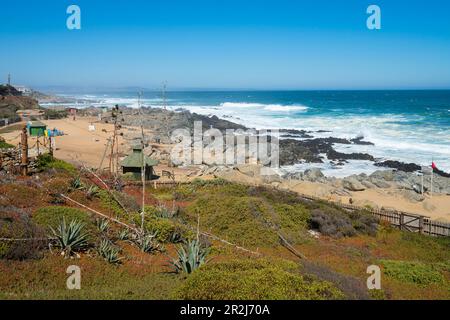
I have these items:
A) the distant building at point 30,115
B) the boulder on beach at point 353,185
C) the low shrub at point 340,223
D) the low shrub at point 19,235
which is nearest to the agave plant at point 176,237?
the low shrub at point 19,235

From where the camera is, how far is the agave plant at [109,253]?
30.6ft

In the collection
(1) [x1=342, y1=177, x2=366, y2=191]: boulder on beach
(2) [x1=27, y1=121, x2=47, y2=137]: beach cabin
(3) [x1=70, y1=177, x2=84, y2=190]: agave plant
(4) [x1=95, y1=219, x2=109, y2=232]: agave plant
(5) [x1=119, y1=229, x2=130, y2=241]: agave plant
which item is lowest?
(1) [x1=342, y1=177, x2=366, y2=191]: boulder on beach

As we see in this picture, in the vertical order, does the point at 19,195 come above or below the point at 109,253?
above

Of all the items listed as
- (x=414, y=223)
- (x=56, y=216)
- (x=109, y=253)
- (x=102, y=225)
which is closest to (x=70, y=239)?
(x=109, y=253)

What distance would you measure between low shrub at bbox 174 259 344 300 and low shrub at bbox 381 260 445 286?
3.99m

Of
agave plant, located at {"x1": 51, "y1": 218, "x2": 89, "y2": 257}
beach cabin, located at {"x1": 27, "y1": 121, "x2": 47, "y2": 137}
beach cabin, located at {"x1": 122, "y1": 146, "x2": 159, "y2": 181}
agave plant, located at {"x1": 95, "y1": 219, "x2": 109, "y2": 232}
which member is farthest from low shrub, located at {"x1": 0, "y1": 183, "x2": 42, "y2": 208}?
beach cabin, located at {"x1": 27, "y1": 121, "x2": 47, "y2": 137}

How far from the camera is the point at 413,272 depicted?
10.5 metres

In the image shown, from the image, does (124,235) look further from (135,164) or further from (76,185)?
(135,164)

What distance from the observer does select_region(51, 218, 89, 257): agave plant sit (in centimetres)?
934

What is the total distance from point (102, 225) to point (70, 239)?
161cm

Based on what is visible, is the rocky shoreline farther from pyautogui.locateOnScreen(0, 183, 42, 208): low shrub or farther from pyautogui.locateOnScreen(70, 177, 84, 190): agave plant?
pyautogui.locateOnScreen(0, 183, 42, 208): low shrub

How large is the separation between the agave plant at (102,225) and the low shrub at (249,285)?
456 cm

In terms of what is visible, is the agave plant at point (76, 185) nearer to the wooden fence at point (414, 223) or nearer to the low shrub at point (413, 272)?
the low shrub at point (413, 272)
